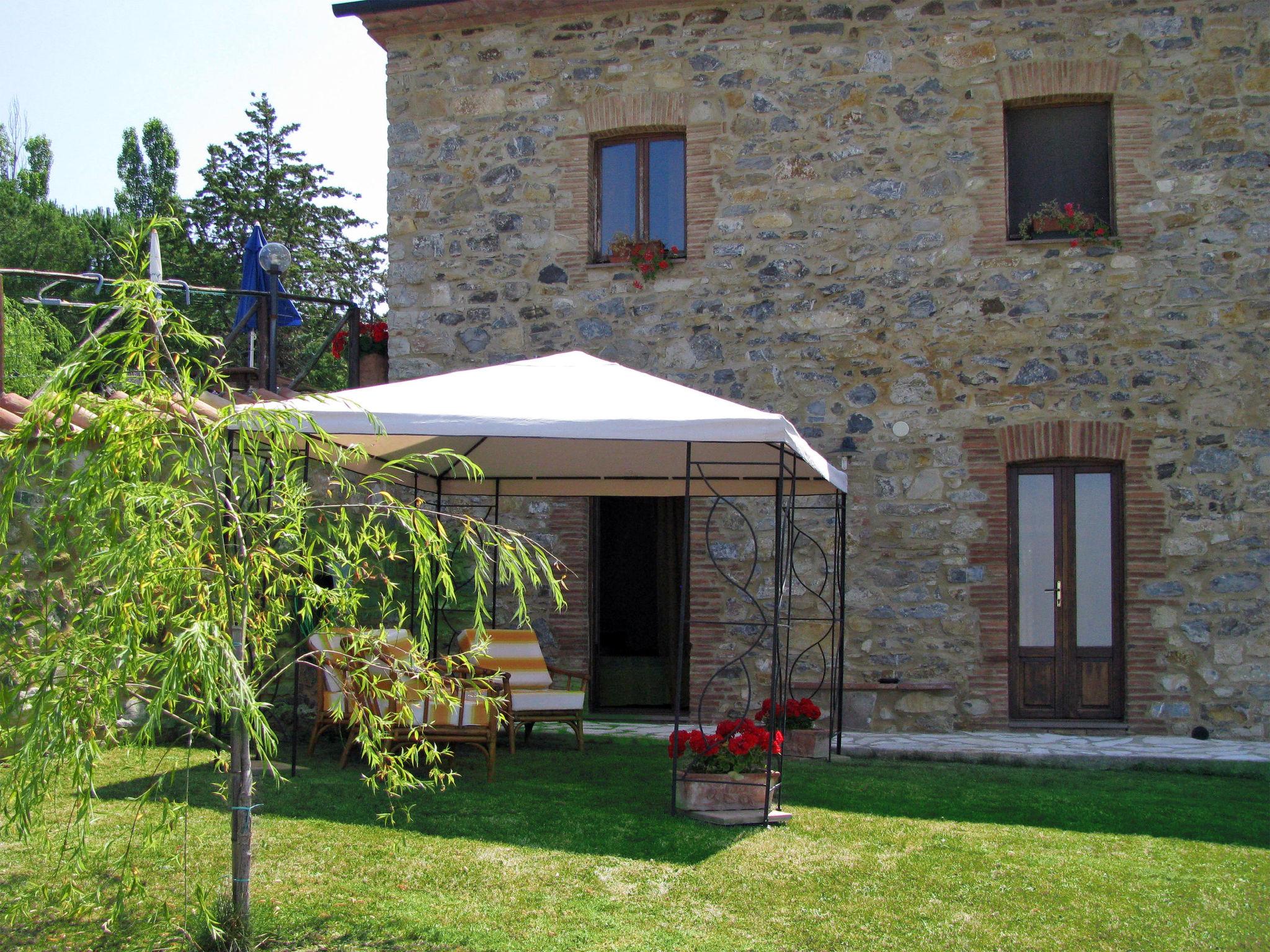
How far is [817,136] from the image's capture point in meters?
8.57

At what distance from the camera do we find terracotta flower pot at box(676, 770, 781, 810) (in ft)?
16.9

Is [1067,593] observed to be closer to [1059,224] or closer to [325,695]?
[1059,224]

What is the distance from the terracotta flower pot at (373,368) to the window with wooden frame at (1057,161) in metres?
4.68

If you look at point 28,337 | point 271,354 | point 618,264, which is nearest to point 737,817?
point 618,264

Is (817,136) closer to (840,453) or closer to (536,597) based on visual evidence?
(840,453)

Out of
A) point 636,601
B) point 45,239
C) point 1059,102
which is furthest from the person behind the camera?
point 45,239

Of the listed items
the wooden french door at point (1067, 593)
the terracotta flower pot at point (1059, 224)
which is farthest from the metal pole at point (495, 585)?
the terracotta flower pot at point (1059, 224)

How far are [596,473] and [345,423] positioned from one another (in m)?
2.93

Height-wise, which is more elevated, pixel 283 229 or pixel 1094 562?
pixel 283 229

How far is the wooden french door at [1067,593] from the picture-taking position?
8.27 m

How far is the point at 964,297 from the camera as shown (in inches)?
329

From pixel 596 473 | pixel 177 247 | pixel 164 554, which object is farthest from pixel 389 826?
pixel 177 247

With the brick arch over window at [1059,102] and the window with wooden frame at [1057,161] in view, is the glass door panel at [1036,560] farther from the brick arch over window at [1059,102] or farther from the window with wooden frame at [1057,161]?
the window with wooden frame at [1057,161]

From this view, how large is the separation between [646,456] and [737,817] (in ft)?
8.77
